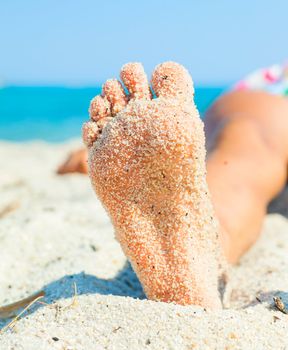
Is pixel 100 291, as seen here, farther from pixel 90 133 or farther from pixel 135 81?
pixel 135 81

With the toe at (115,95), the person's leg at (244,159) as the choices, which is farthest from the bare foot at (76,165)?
the toe at (115,95)

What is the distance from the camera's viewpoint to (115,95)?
41.6 inches

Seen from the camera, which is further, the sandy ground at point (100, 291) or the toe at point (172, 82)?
the toe at point (172, 82)

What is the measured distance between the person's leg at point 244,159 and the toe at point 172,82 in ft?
1.46

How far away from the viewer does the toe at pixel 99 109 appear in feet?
3.43

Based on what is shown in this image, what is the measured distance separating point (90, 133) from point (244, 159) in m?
0.79

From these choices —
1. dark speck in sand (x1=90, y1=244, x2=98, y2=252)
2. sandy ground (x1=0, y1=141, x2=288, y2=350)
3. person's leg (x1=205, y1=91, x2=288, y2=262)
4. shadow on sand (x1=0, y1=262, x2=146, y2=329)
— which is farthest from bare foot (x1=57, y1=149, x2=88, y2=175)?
shadow on sand (x1=0, y1=262, x2=146, y2=329)

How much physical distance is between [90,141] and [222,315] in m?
0.42

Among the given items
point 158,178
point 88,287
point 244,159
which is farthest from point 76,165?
point 158,178

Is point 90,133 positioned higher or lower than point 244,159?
higher

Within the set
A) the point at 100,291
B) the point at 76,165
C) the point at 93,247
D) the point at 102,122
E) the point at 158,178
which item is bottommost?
the point at 76,165

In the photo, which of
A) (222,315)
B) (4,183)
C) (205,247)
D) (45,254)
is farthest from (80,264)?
(4,183)

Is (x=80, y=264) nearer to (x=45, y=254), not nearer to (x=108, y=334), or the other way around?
(x=45, y=254)

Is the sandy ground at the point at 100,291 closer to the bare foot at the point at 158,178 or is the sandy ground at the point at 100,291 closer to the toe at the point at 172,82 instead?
the bare foot at the point at 158,178
